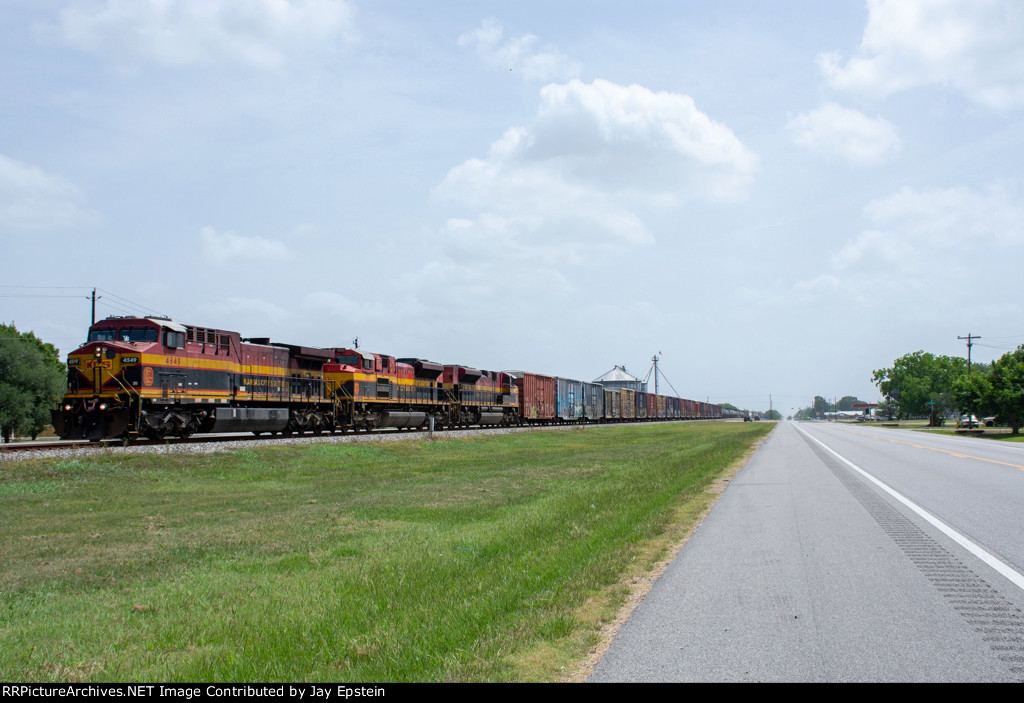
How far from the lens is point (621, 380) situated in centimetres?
16300

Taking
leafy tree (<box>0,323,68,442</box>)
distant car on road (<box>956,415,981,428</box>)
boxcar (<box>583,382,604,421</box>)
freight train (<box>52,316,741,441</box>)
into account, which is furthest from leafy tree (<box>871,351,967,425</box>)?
leafy tree (<box>0,323,68,442</box>)

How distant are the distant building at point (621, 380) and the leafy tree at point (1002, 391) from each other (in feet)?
279

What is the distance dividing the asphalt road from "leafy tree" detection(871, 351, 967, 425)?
150m

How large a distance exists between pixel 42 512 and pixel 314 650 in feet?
31.4

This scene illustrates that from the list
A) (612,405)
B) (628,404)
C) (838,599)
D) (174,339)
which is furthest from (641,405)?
(838,599)

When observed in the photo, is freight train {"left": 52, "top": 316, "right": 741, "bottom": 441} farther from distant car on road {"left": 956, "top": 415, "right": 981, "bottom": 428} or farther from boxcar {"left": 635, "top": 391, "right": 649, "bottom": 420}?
distant car on road {"left": 956, "top": 415, "right": 981, "bottom": 428}

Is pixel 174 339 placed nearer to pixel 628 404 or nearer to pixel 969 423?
pixel 628 404

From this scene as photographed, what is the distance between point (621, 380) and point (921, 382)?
61.2 m

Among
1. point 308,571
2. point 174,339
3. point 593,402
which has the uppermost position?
point 174,339

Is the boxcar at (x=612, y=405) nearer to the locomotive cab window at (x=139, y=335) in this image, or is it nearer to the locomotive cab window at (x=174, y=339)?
the locomotive cab window at (x=174, y=339)

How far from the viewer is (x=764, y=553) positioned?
27.7 feet

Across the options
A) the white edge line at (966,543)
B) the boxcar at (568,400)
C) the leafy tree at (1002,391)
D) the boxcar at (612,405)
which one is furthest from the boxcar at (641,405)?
the white edge line at (966,543)

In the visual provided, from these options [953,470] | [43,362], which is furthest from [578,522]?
[43,362]
